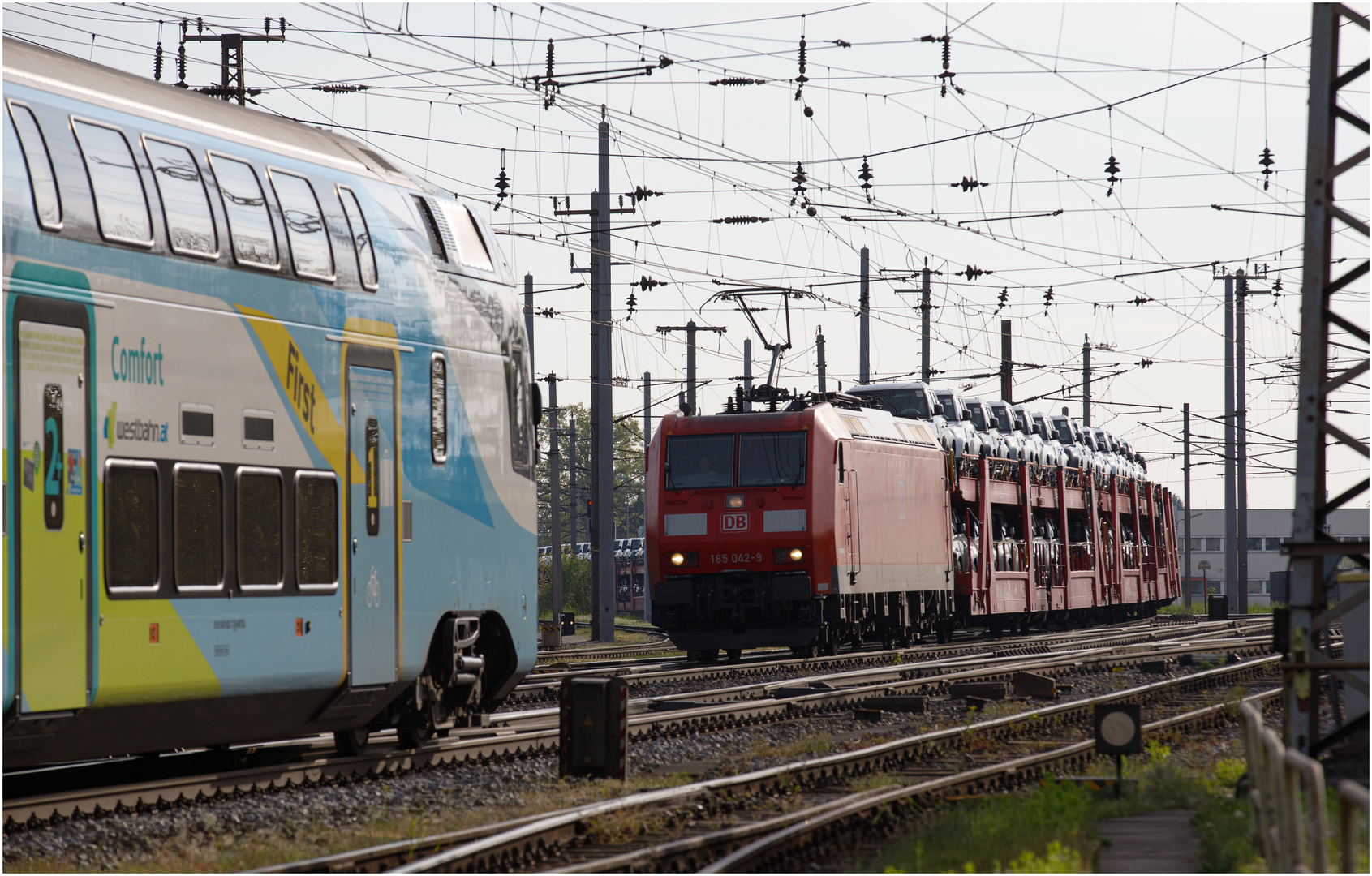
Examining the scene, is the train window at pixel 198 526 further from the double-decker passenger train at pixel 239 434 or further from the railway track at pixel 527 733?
the railway track at pixel 527 733

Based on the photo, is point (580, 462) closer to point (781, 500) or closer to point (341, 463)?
point (781, 500)

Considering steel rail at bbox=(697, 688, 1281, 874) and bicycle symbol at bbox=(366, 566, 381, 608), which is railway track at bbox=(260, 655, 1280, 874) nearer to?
steel rail at bbox=(697, 688, 1281, 874)

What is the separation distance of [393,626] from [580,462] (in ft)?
369

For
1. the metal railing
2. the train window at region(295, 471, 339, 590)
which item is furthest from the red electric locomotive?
the metal railing

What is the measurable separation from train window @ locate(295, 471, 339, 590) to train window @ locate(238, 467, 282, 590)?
7.8 inches

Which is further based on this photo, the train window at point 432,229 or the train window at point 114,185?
the train window at point 432,229

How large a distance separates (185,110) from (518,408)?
13.0 ft

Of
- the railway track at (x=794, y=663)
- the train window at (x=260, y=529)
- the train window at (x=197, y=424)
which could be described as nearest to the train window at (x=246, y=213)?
the train window at (x=197, y=424)

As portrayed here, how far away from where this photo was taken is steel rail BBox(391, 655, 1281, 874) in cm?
862

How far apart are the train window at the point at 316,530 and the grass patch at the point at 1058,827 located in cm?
420

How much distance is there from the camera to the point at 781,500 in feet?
78.4

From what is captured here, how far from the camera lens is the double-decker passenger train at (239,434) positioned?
907 centimetres

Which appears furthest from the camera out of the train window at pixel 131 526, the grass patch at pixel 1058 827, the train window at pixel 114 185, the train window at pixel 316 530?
the train window at pixel 316 530

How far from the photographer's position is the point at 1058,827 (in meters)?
9.30
